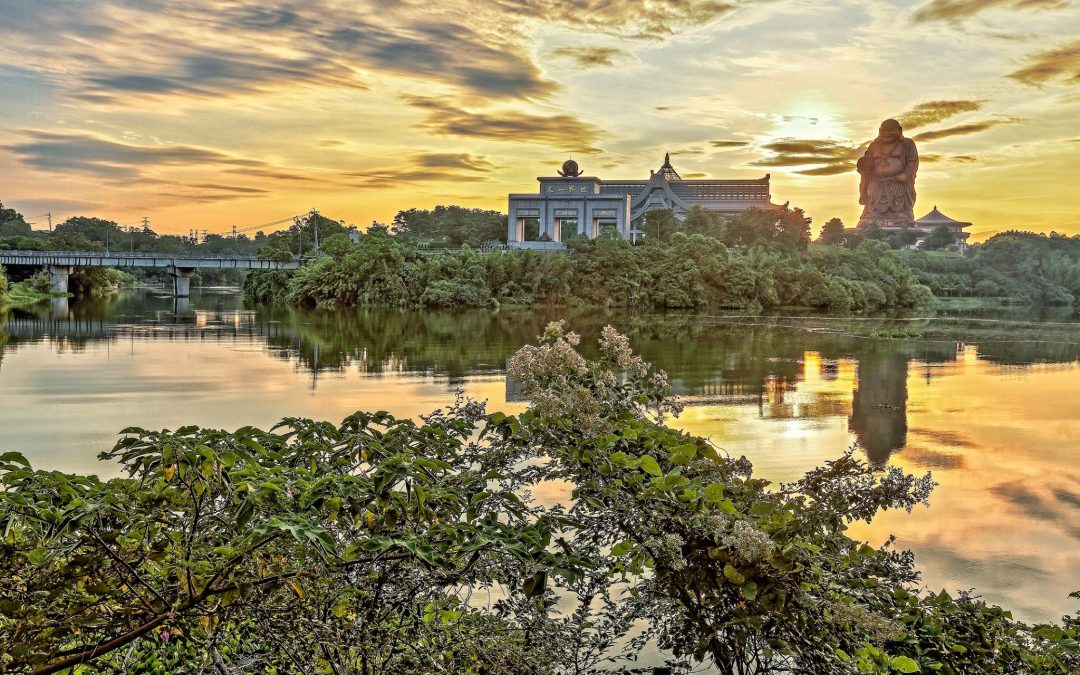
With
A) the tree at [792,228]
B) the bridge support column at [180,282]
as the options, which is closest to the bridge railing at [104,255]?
the bridge support column at [180,282]

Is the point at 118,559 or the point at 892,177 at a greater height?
the point at 892,177

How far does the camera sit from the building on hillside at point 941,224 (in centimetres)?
8168

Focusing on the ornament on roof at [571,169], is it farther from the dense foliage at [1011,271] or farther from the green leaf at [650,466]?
the green leaf at [650,466]

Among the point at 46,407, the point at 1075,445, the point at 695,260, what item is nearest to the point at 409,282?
the point at 695,260

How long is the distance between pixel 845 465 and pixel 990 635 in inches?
32.2

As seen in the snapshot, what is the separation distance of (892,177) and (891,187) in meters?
0.96

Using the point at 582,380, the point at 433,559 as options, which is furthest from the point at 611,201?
the point at 433,559

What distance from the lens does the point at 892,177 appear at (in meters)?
80.9

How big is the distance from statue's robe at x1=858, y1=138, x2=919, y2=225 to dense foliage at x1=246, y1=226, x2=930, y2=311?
36.9 meters

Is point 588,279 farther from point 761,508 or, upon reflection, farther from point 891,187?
point 891,187

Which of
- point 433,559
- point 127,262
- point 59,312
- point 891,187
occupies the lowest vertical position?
point 433,559

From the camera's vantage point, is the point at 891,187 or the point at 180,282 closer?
the point at 180,282

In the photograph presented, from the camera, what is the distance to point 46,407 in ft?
39.3

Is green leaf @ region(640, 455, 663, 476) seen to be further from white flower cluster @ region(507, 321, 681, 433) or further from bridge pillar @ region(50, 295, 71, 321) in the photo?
bridge pillar @ region(50, 295, 71, 321)
